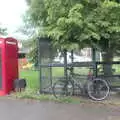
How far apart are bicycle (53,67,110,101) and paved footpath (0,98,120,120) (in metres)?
0.74

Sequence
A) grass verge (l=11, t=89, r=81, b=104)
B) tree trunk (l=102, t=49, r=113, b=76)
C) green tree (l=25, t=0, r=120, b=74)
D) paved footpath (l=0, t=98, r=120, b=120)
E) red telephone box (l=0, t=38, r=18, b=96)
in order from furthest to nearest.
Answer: red telephone box (l=0, t=38, r=18, b=96) → tree trunk (l=102, t=49, r=113, b=76) → grass verge (l=11, t=89, r=81, b=104) → green tree (l=25, t=0, r=120, b=74) → paved footpath (l=0, t=98, r=120, b=120)

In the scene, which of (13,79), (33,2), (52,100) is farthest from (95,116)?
(33,2)

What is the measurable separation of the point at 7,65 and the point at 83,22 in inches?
138

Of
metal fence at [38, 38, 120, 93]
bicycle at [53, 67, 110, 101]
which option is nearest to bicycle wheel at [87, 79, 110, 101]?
bicycle at [53, 67, 110, 101]

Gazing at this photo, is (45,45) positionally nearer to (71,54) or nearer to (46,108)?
(71,54)

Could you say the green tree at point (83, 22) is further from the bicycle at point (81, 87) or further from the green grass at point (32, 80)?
the green grass at point (32, 80)

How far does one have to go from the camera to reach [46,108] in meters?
10.7

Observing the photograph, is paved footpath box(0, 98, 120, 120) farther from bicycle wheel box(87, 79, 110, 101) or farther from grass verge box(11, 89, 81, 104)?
bicycle wheel box(87, 79, 110, 101)

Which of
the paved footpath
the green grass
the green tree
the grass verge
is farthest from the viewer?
the green grass

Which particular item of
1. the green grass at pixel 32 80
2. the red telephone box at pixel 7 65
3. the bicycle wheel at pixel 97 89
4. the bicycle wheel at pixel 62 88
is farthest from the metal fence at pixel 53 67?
the green grass at pixel 32 80

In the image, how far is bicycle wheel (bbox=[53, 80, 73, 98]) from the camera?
12.3m

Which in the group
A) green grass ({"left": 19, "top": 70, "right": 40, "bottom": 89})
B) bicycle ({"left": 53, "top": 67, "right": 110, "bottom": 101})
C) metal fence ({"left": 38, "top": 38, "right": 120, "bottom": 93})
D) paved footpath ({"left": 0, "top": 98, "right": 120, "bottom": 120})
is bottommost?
paved footpath ({"left": 0, "top": 98, "right": 120, "bottom": 120})

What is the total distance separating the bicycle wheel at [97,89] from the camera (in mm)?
11938

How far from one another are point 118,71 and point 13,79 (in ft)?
12.2
